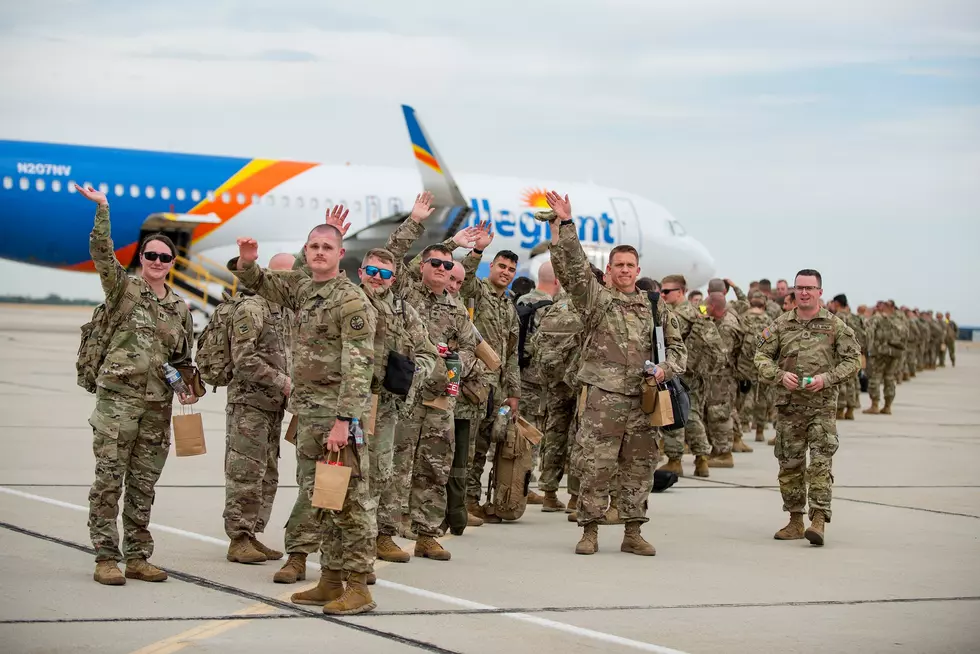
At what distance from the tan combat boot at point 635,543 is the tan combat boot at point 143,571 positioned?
3003mm

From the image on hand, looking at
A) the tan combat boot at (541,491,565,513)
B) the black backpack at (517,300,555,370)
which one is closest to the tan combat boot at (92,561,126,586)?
the tan combat boot at (541,491,565,513)

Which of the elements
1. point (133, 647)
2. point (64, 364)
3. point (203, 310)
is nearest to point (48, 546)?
point (133, 647)

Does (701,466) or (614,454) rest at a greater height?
(614,454)

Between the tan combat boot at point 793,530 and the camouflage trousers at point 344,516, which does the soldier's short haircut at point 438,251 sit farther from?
the tan combat boot at point 793,530

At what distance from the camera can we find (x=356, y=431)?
19.6ft

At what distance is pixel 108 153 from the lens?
25.4 metres

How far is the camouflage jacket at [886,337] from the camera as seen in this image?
69.3ft

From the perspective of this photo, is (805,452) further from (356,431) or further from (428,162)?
(428,162)

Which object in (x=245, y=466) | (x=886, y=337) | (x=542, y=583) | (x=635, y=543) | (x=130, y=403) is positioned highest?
(x=886, y=337)

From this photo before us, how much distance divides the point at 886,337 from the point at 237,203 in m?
12.9

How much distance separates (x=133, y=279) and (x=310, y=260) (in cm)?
112

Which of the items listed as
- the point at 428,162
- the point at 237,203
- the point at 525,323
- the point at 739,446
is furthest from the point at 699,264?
the point at 525,323

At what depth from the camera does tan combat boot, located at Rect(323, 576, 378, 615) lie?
598 cm

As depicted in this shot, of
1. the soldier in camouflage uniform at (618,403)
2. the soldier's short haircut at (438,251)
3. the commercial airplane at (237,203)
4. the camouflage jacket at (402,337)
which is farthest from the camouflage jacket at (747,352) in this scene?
the commercial airplane at (237,203)
